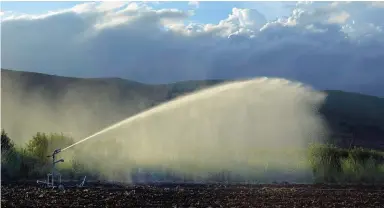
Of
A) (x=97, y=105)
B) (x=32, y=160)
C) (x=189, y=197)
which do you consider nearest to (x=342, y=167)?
(x=189, y=197)

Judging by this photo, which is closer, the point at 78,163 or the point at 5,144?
the point at 5,144

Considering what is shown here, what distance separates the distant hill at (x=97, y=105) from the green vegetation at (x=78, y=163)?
2982 centimetres

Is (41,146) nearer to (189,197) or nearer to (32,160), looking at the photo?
(32,160)

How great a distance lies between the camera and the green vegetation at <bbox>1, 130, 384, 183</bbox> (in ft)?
80.7

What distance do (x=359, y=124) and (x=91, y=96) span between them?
3857cm

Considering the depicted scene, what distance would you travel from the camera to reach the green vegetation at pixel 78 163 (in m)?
24.6

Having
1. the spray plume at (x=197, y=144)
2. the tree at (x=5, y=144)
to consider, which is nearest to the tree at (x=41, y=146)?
the tree at (x=5, y=144)

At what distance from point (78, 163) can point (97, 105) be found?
2250 inches

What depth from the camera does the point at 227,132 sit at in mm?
43000

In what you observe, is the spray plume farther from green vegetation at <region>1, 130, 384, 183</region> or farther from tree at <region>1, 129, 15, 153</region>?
tree at <region>1, 129, 15, 153</region>

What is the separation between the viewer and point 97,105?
8256 cm

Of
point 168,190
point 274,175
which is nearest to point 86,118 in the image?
point 274,175

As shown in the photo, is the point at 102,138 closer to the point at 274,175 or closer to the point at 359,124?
the point at 274,175

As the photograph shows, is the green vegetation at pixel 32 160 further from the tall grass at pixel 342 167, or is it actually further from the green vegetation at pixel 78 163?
the tall grass at pixel 342 167
